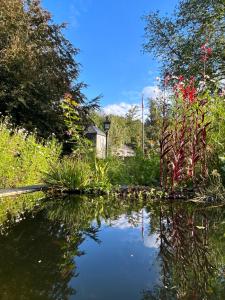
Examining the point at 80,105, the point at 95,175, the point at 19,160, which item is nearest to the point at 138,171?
the point at 95,175

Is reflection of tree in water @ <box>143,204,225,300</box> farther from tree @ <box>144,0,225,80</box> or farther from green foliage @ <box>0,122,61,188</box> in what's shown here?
tree @ <box>144,0,225,80</box>

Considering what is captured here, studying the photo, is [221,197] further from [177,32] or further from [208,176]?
[177,32]

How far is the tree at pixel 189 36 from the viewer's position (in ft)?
54.6

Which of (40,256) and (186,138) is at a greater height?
(186,138)

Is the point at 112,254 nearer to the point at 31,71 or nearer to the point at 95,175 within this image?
the point at 95,175

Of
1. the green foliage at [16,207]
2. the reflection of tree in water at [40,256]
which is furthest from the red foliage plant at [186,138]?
the green foliage at [16,207]

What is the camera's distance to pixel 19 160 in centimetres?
774

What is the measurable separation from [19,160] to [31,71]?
7.12 metres

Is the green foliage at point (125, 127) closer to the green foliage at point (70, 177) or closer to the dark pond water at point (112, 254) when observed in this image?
the green foliage at point (70, 177)

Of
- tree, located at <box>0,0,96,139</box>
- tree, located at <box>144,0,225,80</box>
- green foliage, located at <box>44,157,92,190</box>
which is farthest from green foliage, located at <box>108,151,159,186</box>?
tree, located at <box>144,0,225,80</box>

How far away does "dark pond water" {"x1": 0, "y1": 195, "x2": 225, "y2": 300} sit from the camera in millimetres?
1730

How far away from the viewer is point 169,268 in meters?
2.06

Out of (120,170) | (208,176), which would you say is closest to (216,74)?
(120,170)

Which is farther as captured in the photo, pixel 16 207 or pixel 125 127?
pixel 125 127
